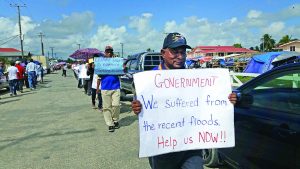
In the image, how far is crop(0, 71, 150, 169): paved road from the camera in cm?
579

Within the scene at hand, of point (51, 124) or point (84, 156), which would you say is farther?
point (51, 124)

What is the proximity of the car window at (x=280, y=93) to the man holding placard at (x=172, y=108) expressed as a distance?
0.74m

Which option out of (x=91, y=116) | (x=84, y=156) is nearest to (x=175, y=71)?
(x=84, y=156)

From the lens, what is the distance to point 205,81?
10.6 ft

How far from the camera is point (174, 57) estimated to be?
3209 mm

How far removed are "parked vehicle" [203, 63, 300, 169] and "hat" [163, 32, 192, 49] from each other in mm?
1084

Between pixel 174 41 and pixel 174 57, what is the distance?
0.14 meters

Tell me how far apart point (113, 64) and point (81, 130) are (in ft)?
5.50

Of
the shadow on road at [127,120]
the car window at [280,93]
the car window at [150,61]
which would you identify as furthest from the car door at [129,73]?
the car window at [280,93]

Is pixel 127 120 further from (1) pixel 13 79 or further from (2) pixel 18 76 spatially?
(2) pixel 18 76

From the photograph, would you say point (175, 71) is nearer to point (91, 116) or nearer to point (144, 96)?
point (144, 96)

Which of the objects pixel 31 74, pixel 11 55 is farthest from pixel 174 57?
pixel 11 55

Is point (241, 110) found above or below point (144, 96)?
below

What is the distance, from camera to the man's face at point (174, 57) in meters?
3.19
